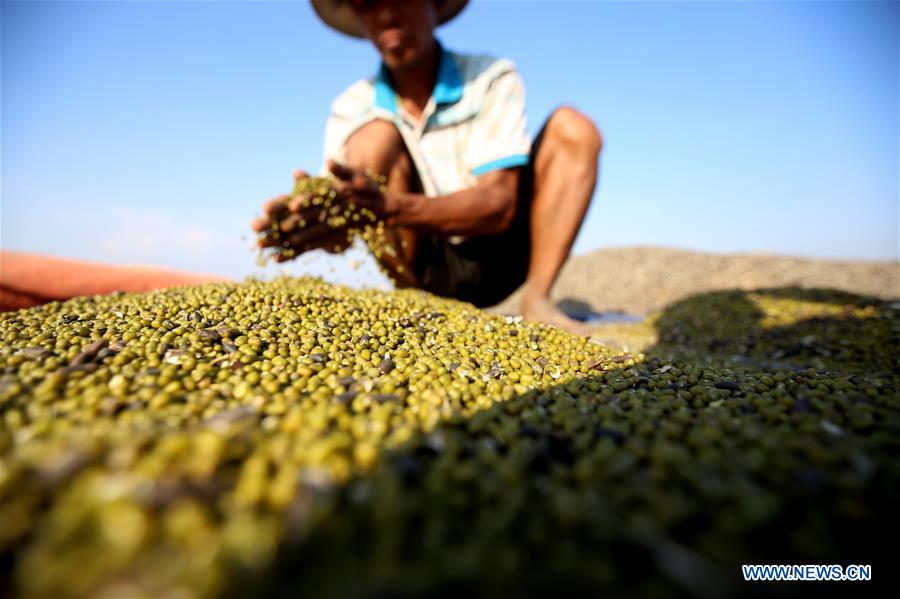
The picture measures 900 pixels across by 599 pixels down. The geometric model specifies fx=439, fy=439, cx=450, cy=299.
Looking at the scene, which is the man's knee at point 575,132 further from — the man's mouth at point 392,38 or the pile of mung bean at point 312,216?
the pile of mung bean at point 312,216

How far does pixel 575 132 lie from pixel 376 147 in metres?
1.91

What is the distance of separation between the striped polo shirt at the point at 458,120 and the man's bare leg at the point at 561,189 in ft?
1.22

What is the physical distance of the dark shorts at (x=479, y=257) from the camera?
453cm

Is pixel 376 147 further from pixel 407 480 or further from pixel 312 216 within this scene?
pixel 407 480

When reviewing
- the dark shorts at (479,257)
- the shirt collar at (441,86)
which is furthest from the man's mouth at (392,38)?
the dark shorts at (479,257)

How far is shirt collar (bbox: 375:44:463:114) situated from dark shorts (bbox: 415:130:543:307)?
1.00m

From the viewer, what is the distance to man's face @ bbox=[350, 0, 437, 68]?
4.17 metres

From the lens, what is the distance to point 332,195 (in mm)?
3092

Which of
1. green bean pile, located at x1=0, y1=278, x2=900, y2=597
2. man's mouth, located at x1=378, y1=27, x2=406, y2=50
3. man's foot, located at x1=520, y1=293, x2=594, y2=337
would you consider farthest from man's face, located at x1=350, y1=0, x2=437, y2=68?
green bean pile, located at x1=0, y1=278, x2=900, y2=597

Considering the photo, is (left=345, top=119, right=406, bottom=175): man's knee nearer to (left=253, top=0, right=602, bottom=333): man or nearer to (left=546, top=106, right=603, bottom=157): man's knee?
(left=253, top=0, right=602, bottom=333): man

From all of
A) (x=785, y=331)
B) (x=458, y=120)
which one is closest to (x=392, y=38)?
(x=458, y=120)

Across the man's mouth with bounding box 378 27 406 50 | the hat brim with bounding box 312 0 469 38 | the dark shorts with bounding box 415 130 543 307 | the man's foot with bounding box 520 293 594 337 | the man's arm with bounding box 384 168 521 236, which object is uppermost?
the hat brim with bounding box 312 0 469 38

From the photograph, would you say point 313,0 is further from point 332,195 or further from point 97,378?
point 97,378

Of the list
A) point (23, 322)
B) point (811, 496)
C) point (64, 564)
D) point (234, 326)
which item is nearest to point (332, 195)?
point (234, 326)
